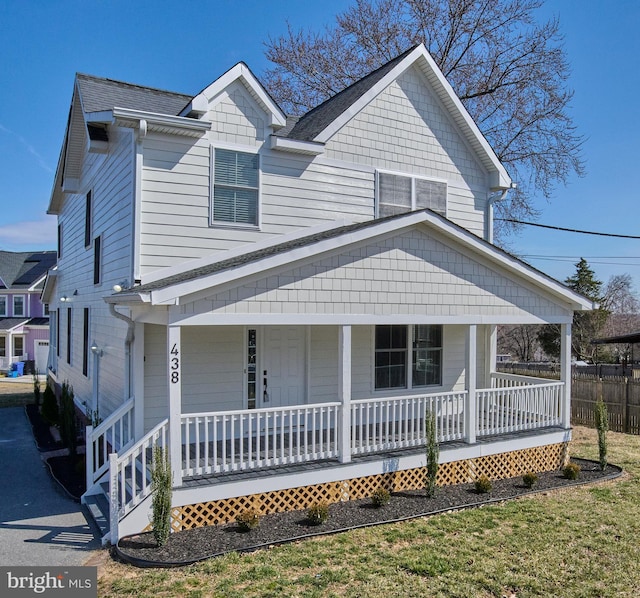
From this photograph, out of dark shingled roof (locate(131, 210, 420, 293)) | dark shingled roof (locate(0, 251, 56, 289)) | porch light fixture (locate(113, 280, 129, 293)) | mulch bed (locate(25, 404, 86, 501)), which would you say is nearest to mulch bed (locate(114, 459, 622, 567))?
mulch bed (locate(25, 404, 86, 501))

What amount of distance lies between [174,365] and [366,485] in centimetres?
383

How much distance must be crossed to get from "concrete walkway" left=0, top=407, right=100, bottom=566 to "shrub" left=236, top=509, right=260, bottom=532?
6.06 feet

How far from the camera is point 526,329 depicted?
42.5m

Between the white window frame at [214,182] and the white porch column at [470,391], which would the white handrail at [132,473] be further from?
the white porch column at [470,391]

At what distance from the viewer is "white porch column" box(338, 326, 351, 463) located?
27.1 ft

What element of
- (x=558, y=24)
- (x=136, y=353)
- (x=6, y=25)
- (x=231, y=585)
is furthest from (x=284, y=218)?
(x=558, y=24)

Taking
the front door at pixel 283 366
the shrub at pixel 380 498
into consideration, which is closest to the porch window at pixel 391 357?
the front door at pixel 283 366

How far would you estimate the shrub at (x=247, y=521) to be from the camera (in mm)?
6980

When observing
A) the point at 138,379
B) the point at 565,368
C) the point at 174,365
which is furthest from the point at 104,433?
the point at 565,368

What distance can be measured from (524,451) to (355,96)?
8.22 metres

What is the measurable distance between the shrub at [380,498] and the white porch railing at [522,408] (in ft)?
9.23

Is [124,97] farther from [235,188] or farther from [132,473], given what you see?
[132,473]

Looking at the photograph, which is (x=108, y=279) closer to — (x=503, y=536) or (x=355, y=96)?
(x=355, y=96)

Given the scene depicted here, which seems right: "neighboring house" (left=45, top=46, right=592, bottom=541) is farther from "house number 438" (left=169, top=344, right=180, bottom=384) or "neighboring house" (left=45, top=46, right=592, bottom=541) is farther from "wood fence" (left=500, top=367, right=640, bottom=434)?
"wood fence" (left=500, top=367, right=640, bottom=434)
